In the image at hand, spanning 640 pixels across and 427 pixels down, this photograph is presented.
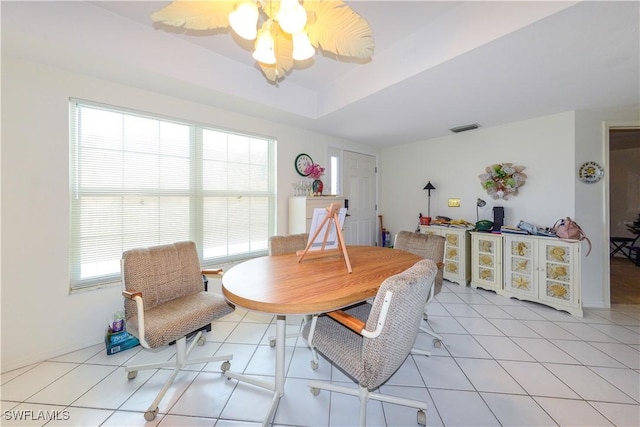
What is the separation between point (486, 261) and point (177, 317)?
363 cm

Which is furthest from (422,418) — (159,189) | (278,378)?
(159,189)

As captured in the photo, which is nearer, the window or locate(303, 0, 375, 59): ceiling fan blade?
locate(303, 0, 375, 59): ceiling fan blade

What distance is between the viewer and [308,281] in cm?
139

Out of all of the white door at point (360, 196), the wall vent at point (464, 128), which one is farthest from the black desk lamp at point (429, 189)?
the white door at point (360, 196)

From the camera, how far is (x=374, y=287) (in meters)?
1.31

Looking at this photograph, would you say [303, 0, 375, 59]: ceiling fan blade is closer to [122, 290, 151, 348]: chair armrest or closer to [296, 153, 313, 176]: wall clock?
[122, 290, 151, 348]: chair armrest

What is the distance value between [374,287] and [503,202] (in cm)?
322

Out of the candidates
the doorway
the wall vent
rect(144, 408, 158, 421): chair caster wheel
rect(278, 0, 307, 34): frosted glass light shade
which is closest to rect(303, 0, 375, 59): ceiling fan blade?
rect(278, 0, 307, 34): frosted glass light shade

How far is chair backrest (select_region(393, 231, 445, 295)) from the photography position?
2215 millimetres

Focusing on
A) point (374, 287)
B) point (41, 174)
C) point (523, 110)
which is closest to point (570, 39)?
point (523, 110)

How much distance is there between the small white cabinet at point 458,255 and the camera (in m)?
3.53

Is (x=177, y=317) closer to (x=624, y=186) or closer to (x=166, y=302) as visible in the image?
(x=166, y=302)

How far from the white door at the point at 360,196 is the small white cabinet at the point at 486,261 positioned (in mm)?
1774

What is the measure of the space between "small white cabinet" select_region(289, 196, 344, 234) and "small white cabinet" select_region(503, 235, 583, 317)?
7.91 ft
